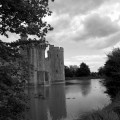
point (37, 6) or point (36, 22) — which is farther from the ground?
point (37, 6)

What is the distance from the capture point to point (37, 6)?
306cm

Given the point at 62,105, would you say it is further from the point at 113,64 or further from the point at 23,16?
the point at 23,16

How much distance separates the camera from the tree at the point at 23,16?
279 cm

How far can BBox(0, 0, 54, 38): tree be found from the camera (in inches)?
110

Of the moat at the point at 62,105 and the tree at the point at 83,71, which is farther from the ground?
the tree at the point at 83,71

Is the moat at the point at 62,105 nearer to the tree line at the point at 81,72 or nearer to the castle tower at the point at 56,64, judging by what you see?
the castle tower at the point at 56,64

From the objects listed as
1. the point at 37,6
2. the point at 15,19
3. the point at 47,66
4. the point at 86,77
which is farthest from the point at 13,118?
the point at 86,77

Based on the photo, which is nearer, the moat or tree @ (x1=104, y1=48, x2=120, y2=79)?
the moat

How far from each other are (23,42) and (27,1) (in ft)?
2.06

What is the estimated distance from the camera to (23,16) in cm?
293

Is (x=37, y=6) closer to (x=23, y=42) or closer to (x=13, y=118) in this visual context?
(x=23, y=42)

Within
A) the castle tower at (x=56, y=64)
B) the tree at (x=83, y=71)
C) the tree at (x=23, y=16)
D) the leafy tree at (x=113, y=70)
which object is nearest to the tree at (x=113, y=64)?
the leafy tree at (x=113, y=70)

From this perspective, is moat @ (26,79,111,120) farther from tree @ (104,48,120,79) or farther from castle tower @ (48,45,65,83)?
castle tower @ (48,45,65,83)

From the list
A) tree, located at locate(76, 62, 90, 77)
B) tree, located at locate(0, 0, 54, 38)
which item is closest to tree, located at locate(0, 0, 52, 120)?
tree, located at locate(0, 0, 54, 38)
